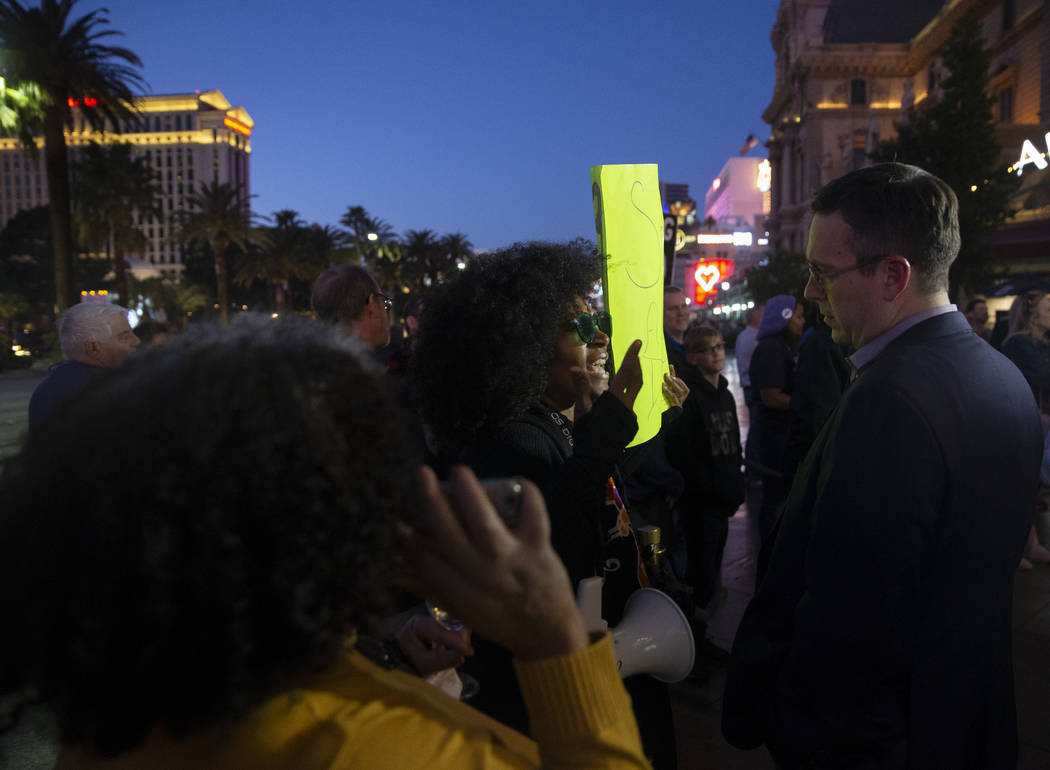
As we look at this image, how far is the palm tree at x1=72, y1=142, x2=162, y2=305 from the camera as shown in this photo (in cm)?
3027

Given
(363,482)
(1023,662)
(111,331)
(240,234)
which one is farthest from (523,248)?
(240,234)

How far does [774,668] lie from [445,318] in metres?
1.22

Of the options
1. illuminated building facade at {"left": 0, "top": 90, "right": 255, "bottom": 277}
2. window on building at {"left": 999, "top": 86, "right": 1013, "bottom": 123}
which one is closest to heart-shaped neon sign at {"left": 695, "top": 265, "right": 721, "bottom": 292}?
window on building at {"left": 999, "top": 86, "right": 1013, "bottom": 123}

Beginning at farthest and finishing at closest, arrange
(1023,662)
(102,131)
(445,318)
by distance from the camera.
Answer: (102,131)
(1023,662)
(445,318)

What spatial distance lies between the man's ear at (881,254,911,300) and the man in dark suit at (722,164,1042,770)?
11 cm

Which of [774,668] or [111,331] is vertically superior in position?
[111,331]

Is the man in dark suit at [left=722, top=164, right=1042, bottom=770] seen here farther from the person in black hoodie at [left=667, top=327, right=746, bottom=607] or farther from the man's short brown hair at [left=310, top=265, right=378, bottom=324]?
the man's short brown hair at [left=310, top=265, right=378, bottom=324]

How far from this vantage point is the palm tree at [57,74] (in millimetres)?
18219

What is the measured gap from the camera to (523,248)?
7.02 feet

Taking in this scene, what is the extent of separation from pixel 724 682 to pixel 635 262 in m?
2.43

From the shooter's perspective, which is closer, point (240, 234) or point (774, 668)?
point (774, 668)

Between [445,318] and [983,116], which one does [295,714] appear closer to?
[445,318]

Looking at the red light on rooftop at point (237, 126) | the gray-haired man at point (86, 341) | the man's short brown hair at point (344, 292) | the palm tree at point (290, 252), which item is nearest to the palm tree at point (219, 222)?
the palm tree at point (290, 252)

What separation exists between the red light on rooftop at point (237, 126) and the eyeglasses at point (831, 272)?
14554 cm
